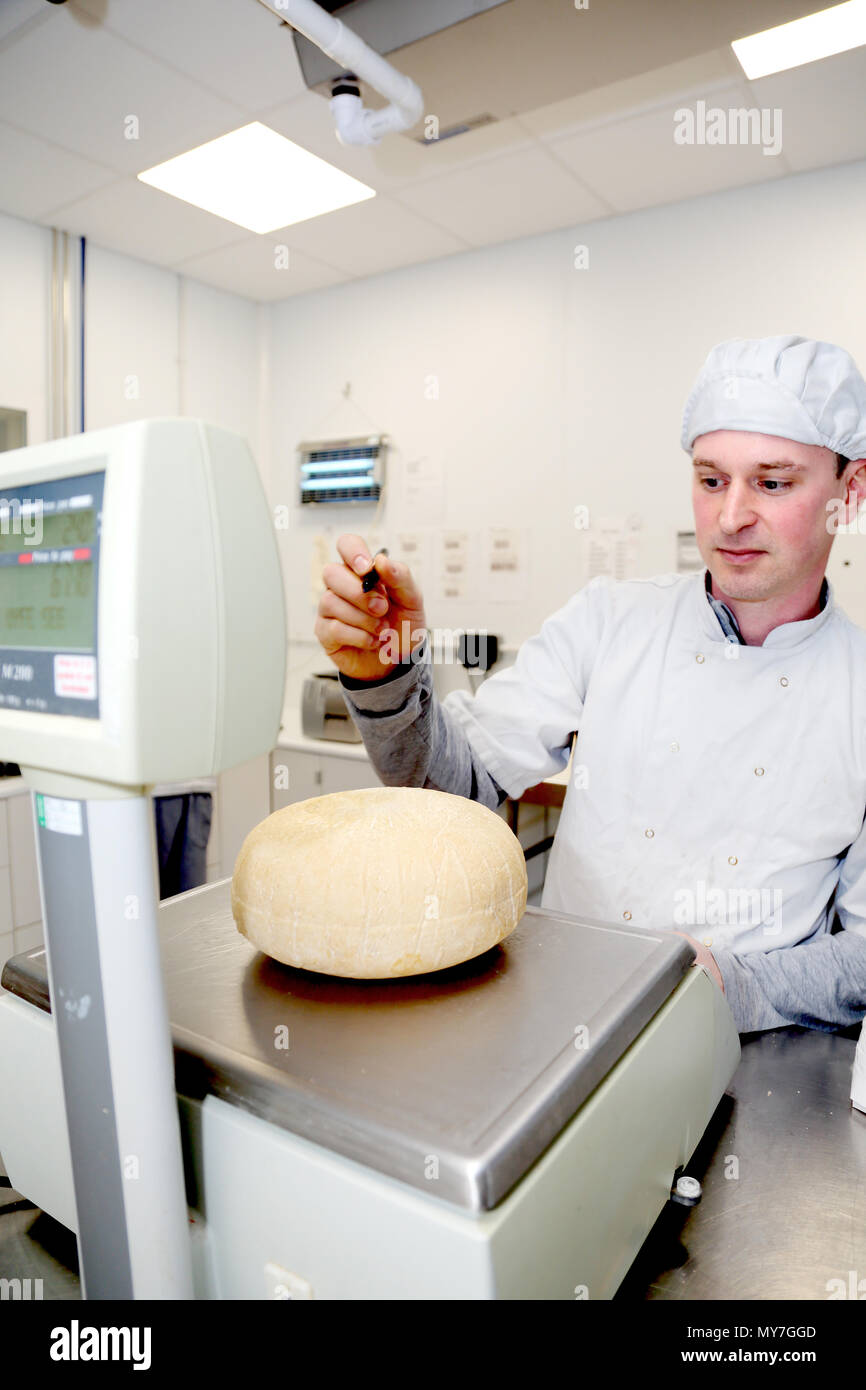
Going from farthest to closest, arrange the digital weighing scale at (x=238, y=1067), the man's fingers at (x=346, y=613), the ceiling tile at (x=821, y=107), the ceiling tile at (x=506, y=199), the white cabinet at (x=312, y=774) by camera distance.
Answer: the white cabinet at (x=312, y=774) < the ceiling tile at (x=506, y=199) < the ceiling tile at (x=821, y=107) < the man's fingers at (x=346, y=613) < the digital weighing scale at (x=238, y=1067)

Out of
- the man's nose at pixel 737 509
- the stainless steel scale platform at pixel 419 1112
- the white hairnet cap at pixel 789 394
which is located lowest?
the stainless steel scale platform at pixel 419 1112

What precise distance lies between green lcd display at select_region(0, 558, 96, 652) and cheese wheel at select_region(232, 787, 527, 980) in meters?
0.27

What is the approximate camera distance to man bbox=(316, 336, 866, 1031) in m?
1.17

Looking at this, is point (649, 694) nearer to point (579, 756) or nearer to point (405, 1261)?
point (579, 756)

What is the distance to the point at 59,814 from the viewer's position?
526mm

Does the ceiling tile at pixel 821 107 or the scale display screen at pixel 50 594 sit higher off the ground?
the ceiling tile at pixel 821 107

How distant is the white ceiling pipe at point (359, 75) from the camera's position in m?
1.25

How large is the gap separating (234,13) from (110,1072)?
2.28 metres

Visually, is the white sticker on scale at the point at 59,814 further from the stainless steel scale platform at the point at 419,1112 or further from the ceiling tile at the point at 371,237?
the ceiling tile at the point at 371,237

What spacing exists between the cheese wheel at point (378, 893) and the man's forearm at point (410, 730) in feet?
1.33

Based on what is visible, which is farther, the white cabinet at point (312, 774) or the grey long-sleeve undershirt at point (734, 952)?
the white cabinet at point (312, 774)

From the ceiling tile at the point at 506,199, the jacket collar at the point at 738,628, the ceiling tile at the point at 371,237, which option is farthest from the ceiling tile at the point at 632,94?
the jacket collar at the point at 738,628
